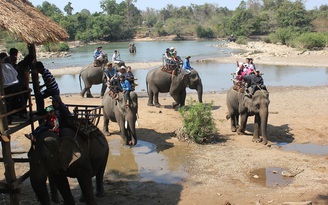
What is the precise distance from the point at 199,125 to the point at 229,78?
52.3ft

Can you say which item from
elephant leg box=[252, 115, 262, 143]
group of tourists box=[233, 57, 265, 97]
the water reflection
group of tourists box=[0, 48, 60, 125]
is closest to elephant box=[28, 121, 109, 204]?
group of tourists box=[0, 48, 60, 125]

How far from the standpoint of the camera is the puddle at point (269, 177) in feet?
28.7

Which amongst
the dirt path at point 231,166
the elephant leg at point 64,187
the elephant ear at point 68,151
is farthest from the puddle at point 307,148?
the elephant ear at point 68,151

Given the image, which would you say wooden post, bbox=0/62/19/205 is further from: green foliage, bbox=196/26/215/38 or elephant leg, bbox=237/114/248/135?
green foliage, bbox=196/26/215/38

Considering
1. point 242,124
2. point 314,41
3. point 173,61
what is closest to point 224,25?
point 314,41

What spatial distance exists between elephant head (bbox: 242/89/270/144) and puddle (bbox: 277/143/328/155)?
59cm

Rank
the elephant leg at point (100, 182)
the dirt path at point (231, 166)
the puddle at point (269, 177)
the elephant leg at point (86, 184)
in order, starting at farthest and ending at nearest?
the puddle at point (269, 177), the dirt path at point (231, 166), the elephant leg at point (100, 182), the elephant leg at point (86, 184)

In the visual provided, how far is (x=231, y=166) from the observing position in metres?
9.72

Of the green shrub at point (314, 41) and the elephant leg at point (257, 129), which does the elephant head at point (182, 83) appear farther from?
the green shrub at point (314, 41)

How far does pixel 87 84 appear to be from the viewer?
19578 mm

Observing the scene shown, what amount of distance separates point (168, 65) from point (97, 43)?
63.4 metres

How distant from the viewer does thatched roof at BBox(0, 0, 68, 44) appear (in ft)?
→ 21.7

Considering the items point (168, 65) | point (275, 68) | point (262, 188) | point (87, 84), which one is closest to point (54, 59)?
point (275, 68)

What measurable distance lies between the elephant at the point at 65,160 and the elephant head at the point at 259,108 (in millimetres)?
5049
